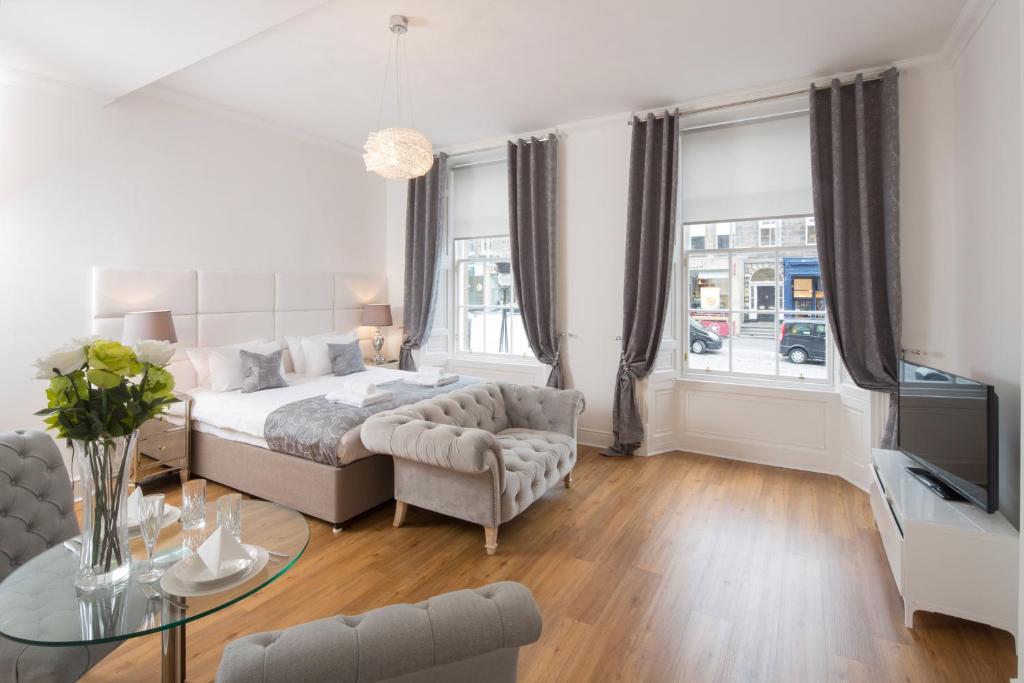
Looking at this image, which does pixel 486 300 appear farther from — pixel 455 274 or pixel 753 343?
pixel 753 343

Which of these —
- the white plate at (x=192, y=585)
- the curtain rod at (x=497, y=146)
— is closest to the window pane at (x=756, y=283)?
the curtain rod at (x=497, y=146)

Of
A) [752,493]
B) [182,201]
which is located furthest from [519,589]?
[182,201]

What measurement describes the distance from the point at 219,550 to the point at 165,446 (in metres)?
2.50

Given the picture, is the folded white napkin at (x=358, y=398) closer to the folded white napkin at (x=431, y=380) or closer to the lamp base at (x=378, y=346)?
the folded white napkin at (x=431, y=380)

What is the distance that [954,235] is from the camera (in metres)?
3.17

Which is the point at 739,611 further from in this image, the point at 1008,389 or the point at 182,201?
the point at 182,201

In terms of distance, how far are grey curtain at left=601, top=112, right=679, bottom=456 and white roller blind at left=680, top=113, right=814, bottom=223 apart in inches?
11.1

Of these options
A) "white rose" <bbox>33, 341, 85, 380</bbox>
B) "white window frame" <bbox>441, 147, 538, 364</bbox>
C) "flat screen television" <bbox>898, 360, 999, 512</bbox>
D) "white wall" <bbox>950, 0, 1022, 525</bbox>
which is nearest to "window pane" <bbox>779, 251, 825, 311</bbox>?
"white wall" <bbox>950, 0, 1022, 525</bbox>

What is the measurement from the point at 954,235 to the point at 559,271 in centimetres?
283

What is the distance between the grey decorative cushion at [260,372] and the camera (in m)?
3.63

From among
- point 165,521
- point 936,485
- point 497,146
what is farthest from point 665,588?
point 497,146

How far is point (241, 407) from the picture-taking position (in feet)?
10.6

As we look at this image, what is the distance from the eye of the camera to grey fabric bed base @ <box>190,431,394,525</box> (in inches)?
110

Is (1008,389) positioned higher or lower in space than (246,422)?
higher
